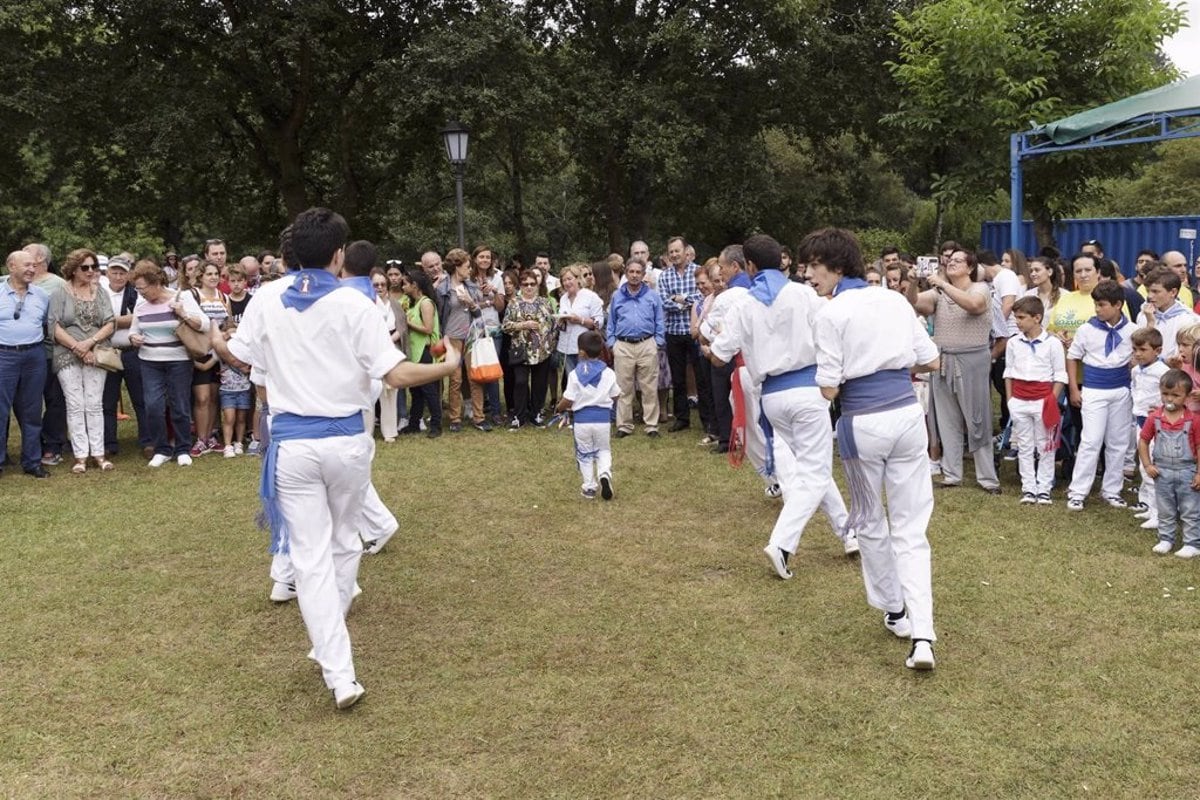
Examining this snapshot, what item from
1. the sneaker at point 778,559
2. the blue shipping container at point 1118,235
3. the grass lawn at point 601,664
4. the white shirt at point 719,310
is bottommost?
the grass lawn at point 601,664

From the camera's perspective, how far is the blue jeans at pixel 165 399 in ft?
32.3

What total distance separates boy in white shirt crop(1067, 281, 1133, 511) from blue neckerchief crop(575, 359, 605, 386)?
3.60 m

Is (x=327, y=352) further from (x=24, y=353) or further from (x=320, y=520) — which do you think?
(x=24, y=353)

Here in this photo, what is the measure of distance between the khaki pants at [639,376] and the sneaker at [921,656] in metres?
6.39

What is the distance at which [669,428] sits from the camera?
448 inches

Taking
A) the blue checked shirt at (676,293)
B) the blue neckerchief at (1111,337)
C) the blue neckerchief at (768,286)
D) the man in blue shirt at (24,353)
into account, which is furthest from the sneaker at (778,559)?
the man in blue shirt at (24,353)

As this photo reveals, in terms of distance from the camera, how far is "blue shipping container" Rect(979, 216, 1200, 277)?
16062 millimetres

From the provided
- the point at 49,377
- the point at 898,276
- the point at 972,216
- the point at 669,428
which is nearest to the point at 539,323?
the point at 669,428

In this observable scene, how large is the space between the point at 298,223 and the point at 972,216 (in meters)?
24.5

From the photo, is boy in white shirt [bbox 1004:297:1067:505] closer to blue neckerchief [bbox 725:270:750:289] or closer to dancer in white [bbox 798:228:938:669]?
blue neckerchief [bbox 725:270:750:289]

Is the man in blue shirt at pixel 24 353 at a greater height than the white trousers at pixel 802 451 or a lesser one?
greater

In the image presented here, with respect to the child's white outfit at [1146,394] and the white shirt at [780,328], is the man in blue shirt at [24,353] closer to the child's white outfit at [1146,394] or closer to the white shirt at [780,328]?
the white shirt at [780,328]

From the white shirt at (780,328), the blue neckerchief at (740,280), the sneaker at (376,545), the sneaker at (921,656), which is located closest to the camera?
the sneaker at (921,656)

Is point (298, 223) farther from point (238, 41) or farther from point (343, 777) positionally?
point (238, 41)
